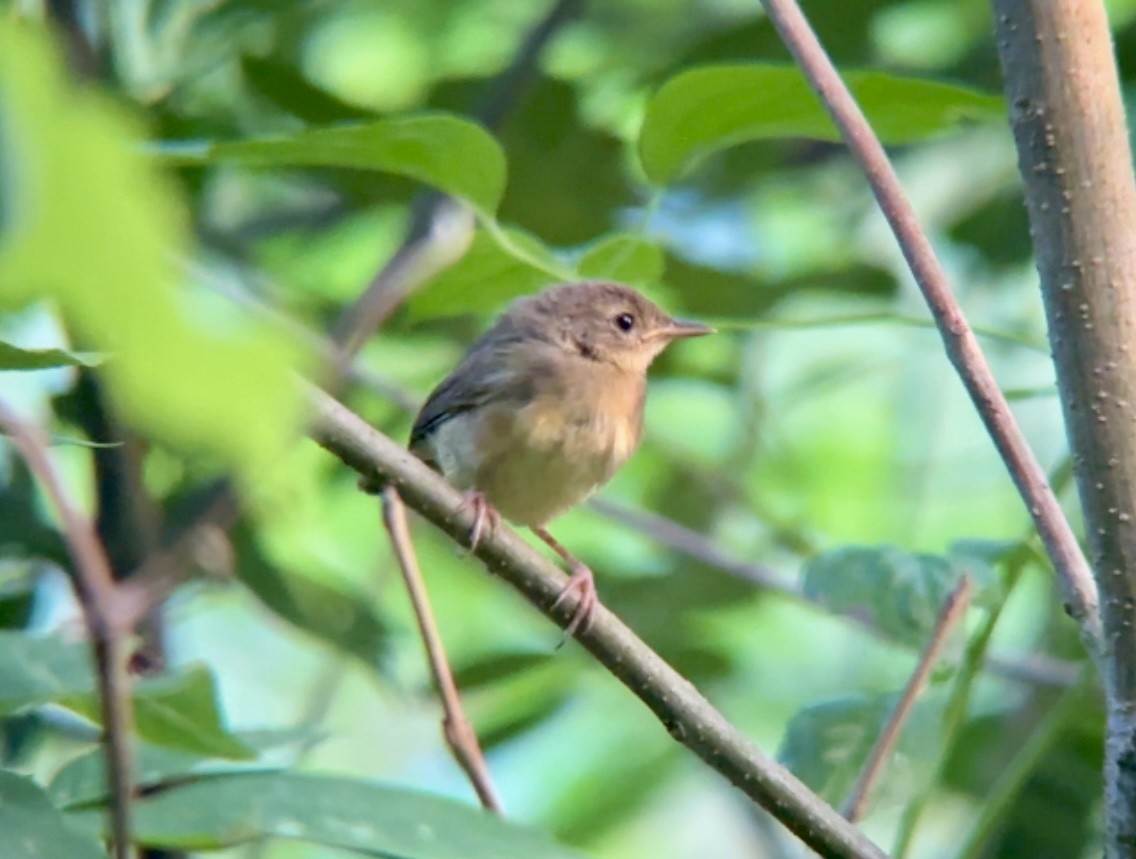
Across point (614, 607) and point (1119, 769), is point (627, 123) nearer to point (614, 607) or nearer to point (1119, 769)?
point (614, 607)

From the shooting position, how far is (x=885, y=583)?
8.13 feet

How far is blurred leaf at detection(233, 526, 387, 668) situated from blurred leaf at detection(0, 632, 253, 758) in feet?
4.52

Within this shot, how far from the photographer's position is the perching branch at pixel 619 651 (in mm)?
1820

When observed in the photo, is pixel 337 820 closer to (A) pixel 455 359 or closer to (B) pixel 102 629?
(B) pixel 102 629

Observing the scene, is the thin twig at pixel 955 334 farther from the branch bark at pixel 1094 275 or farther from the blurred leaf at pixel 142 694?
the blurred leaf at pixel 142 694

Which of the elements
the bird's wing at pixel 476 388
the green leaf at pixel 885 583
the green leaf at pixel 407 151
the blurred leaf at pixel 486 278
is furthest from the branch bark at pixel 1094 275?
the bird's wing at pixel 476 388

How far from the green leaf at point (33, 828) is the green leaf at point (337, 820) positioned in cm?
9

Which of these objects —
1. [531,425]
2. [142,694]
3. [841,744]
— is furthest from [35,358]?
[531,425]

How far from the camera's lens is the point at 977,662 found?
7.64 feet

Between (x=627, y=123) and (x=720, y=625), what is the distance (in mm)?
1456

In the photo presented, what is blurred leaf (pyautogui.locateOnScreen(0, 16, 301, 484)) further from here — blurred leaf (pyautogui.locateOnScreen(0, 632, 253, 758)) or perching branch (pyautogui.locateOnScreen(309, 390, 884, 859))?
blurred leaf (pyautogui.locateOnScreen(0, 632, 253, 758))

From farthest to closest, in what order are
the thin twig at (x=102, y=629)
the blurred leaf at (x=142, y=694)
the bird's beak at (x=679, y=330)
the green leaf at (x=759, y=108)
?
1. the bird's beak at (x=679, y=330)
2. the green leaf at (x=759, y=108)
3. the blurred leaf at (x=142, y=694)
4. the thin twig at (x=102, y=629)

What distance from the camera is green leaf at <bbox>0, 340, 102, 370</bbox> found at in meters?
1.36

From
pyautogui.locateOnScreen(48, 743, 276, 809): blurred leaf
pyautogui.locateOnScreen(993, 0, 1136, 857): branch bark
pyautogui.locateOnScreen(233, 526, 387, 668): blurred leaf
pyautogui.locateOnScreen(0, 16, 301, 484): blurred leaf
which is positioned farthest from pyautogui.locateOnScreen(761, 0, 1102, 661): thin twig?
pyautogui.locateOnScreen(233, 526, 387, 668): blurred leaf
